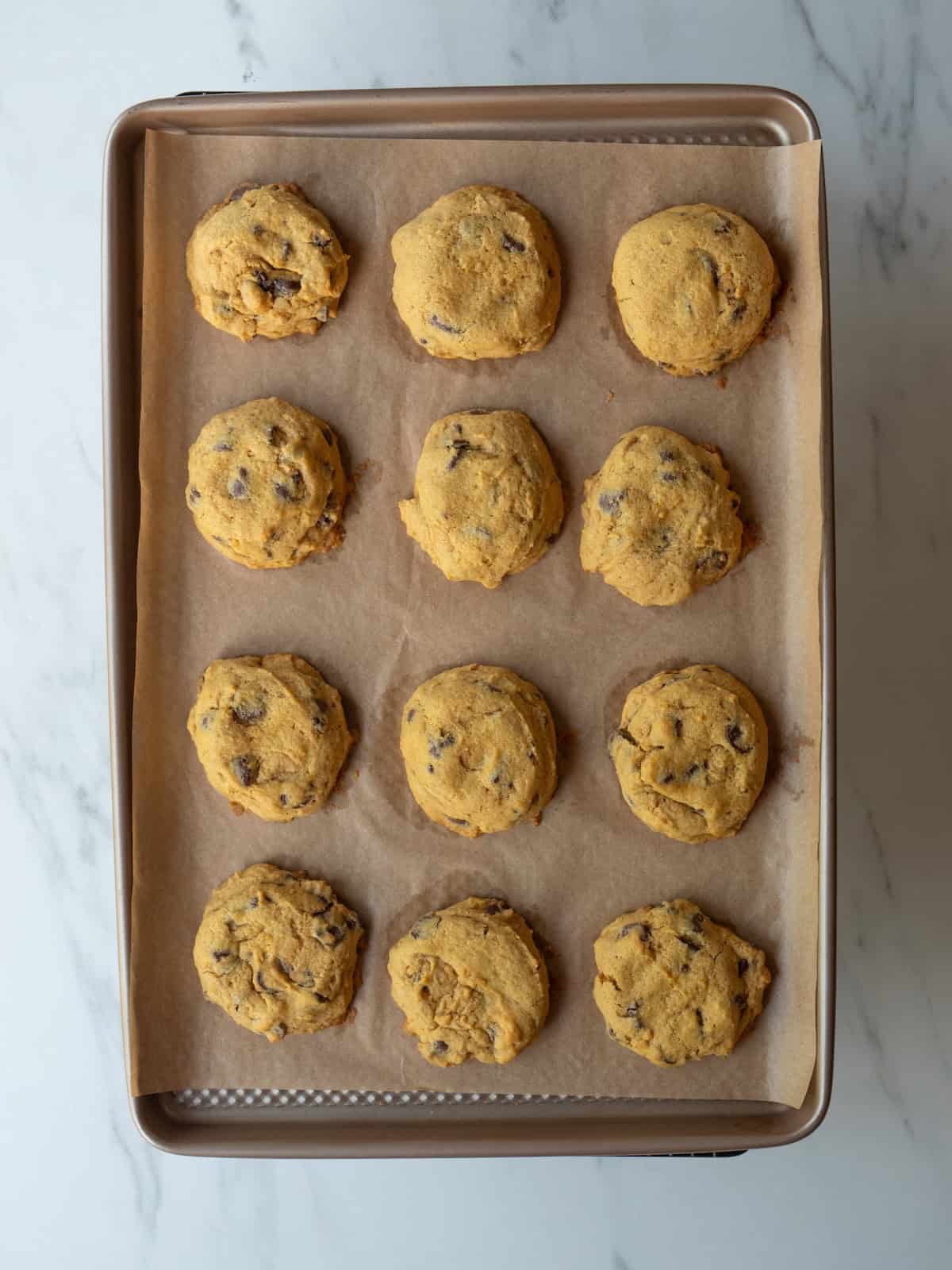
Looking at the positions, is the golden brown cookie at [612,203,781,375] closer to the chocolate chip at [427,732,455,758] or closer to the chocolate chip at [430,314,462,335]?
the chocolate chip at [430,314,462,335]

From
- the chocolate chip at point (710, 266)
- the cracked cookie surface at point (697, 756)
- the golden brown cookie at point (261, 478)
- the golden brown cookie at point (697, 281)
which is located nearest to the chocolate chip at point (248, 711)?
the golden brown cookie at point (261, 478)

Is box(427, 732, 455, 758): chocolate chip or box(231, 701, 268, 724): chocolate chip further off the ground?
box(231, 701, 268, 724): chocolate chip

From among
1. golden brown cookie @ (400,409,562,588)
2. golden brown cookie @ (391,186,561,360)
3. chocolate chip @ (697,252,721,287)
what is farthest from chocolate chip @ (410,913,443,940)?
chocolate chip @ (697,252,721,287)

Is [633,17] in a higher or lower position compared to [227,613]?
higher

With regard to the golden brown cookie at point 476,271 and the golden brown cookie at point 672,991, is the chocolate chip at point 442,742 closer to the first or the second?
the golden brown cookie at point 672,991

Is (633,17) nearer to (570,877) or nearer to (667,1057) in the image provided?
(570,877)

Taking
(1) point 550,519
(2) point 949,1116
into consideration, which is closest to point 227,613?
(1) point 550,519
